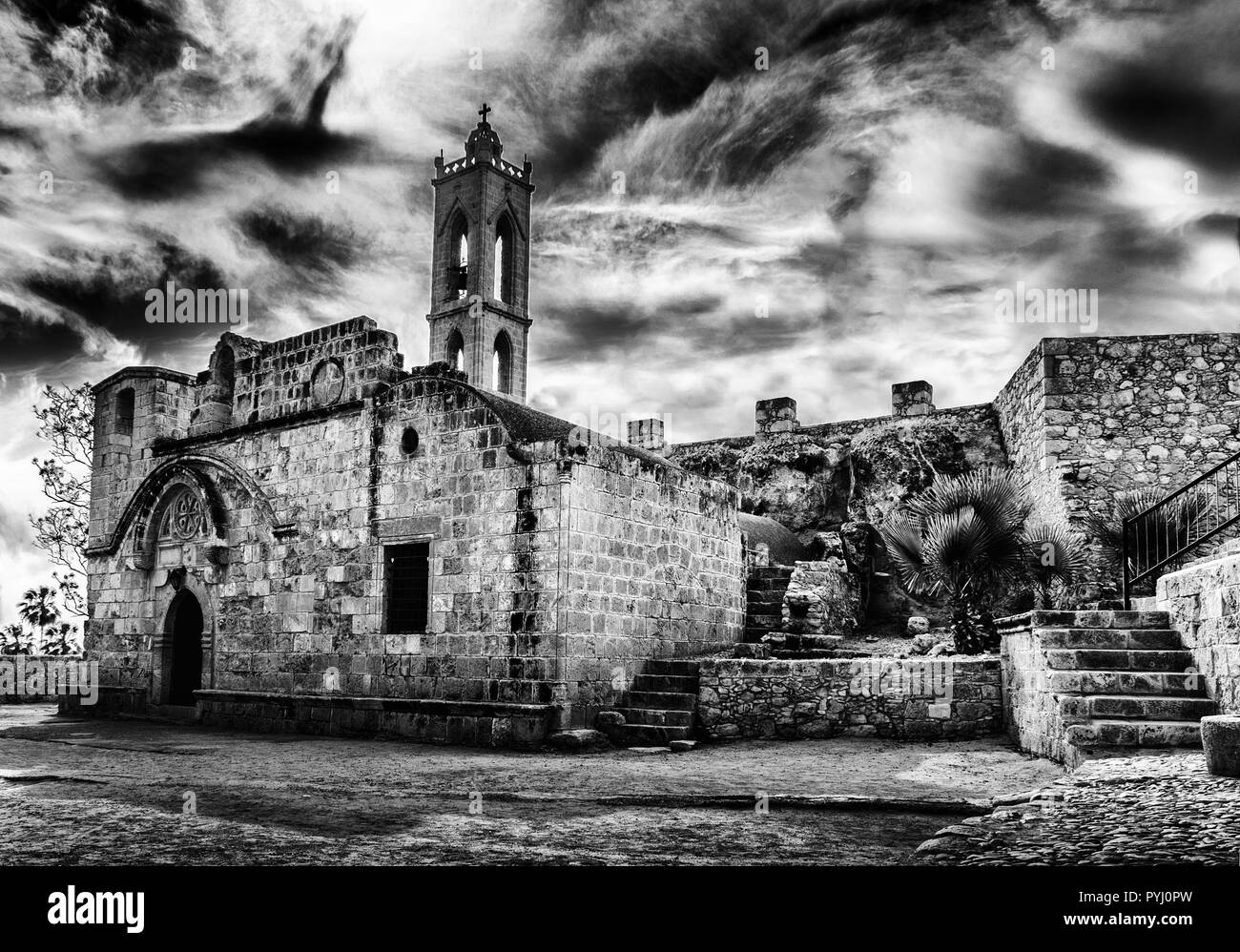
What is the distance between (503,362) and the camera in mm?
47062

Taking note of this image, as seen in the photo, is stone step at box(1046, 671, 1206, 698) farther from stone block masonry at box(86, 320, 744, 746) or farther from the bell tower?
the bell tower

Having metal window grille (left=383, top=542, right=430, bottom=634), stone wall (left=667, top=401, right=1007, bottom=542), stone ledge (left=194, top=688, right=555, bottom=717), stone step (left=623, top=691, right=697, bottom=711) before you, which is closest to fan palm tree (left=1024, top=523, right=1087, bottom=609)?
stone step (left=623, top=691, right=697, bottom=711)

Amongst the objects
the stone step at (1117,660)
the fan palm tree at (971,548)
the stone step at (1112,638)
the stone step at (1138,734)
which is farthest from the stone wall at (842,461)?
the stone step at (1138,734)

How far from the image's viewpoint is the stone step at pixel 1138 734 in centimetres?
770

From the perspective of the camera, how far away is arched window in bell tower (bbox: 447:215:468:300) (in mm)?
46875

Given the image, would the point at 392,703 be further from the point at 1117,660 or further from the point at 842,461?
the point at 842,461

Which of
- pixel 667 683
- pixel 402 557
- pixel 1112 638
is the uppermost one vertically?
pixel 402 557

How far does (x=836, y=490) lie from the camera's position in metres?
22.2

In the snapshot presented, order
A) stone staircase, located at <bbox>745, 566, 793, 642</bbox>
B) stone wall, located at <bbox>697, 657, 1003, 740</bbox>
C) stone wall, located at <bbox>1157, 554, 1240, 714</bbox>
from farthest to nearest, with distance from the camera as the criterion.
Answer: stone staircase, located at <bbox>745, 566, 793, 642</bbox>, stone wall, located at <bbox>697, 657, 1003, 740</bbox>, stone wall, located at <bbox>1157, 554, 1240, 714</bbox>

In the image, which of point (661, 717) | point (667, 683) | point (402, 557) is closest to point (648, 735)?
point (661, 717)

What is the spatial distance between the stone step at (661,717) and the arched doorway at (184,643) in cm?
843

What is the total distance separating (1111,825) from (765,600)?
12.0 m
